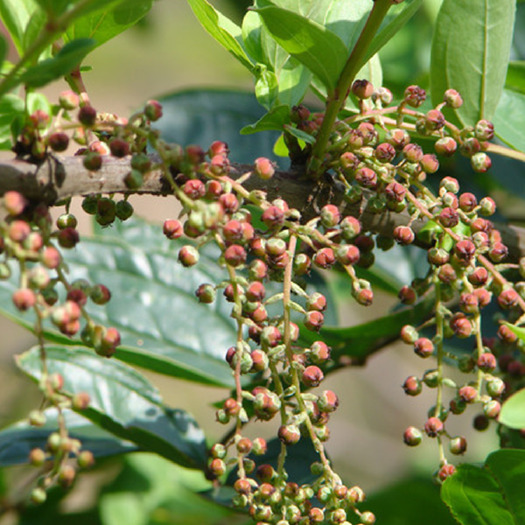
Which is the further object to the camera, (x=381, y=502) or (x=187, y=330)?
(x=381, y=502)

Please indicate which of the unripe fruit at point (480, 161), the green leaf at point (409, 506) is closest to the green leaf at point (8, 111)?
the unripe fruit at point (480, 161)

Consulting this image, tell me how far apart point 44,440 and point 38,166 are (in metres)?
0.83

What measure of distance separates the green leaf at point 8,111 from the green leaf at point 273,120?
29cm

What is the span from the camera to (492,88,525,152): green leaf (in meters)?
1.29

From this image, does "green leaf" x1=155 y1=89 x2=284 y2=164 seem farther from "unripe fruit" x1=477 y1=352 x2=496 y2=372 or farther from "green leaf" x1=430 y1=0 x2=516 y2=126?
"unripe fruit" x1=477 y1=352 x2=496 y2=372

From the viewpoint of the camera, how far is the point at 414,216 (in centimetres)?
99

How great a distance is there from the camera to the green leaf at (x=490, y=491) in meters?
1.01

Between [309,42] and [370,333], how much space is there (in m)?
0.78

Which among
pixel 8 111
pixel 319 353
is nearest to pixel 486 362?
pixel 319 353

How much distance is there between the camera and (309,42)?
958mm

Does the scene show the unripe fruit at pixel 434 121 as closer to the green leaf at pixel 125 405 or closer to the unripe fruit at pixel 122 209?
the unripe fruit at pixel 122 209

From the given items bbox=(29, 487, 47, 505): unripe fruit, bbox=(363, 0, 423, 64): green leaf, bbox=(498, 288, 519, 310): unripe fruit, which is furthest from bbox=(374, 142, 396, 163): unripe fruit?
bbox=(29, 487, 47, 505): unripe fruit

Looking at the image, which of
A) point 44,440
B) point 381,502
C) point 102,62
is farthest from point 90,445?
point 102,62

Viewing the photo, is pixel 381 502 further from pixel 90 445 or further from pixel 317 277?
pixel 90 445
